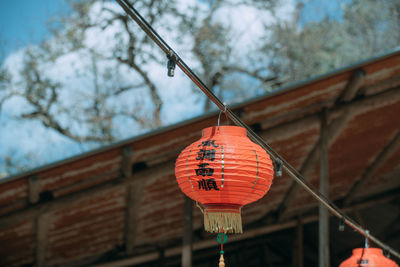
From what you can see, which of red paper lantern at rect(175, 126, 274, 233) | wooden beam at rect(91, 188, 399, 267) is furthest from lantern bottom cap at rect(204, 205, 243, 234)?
wooden beam at rect(91, 188, 399, 267)

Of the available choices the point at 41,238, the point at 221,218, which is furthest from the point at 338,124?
the point at 41,238

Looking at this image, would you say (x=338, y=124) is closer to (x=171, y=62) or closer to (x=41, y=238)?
(x=41, y=238)

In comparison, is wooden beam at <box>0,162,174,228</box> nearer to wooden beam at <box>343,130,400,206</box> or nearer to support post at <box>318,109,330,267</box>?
support post at <box>318,109,330,267</box>

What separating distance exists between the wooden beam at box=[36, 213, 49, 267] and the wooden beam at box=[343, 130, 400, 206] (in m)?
4.48

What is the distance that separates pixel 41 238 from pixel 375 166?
4568 millimetres

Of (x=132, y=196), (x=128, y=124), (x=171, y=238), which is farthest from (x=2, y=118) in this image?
(x=132, y=196)

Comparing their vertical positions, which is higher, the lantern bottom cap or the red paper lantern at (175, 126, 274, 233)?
the red paper lantern at (175, 126, 274, 233)

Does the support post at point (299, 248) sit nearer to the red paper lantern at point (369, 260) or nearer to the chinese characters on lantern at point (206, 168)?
the red paper lantern at point (369, 260)

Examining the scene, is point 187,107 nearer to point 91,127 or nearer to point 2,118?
point 91,127

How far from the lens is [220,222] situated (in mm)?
2482

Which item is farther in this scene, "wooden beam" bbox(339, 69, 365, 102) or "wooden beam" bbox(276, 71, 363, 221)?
"wooden beam" bbox(276, 71, 363, 221)

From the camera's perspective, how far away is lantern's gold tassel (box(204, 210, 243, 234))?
97.3 inches

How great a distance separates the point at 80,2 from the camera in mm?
12711

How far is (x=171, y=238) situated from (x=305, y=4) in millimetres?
11238
